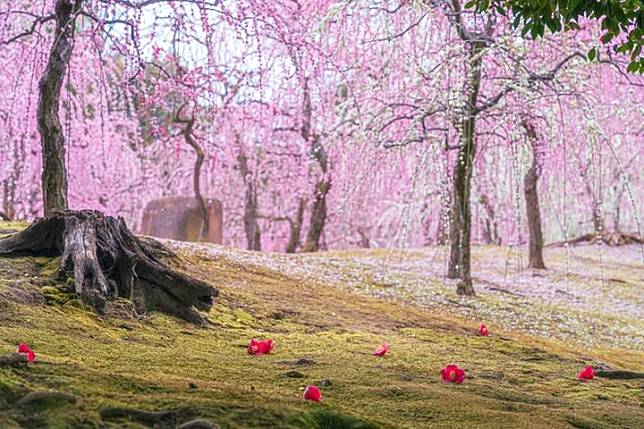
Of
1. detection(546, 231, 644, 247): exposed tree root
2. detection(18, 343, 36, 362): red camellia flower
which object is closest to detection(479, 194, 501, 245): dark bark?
detection(546, 231, 644, 247): exposed tree root

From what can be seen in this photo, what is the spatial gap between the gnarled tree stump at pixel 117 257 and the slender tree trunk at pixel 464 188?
3452 millimetres

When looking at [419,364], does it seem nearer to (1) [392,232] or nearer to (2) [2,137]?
(2) [2,137]

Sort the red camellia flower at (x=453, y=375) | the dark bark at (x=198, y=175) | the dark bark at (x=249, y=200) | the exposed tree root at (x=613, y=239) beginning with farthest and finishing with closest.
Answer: the exposed tree root at (x=613, y=239) → the dark bark at (x=249, y=200) → the dark bark at (x=198, y=175) → the red camellia flower at (x=453, y=375)

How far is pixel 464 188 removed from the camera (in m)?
7.45

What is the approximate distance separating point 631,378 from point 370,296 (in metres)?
3.29

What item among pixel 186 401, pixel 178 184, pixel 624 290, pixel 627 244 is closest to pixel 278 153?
pixel 178 184

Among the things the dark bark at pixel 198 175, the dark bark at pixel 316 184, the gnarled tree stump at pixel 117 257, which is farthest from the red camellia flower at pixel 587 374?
the dark bark at pixel 316 184

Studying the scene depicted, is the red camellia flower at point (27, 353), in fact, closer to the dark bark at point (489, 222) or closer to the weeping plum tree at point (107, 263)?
the weeping plum tree at point (107, 263)

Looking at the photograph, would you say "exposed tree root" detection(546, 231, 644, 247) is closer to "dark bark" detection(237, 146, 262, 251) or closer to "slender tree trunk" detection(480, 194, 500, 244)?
"slender tree trunk" detection(480, 194, 500, 244)

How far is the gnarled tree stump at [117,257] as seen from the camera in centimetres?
383

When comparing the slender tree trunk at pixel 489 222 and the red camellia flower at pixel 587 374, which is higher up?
the slender tree trunk at pixel 489 222

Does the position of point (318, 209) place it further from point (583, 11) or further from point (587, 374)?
point (583, 11)

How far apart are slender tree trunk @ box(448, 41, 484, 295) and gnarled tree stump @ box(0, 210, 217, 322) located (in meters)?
3.45

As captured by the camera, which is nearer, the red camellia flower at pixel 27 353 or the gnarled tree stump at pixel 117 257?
the red camellia flower at pixel 27 353
